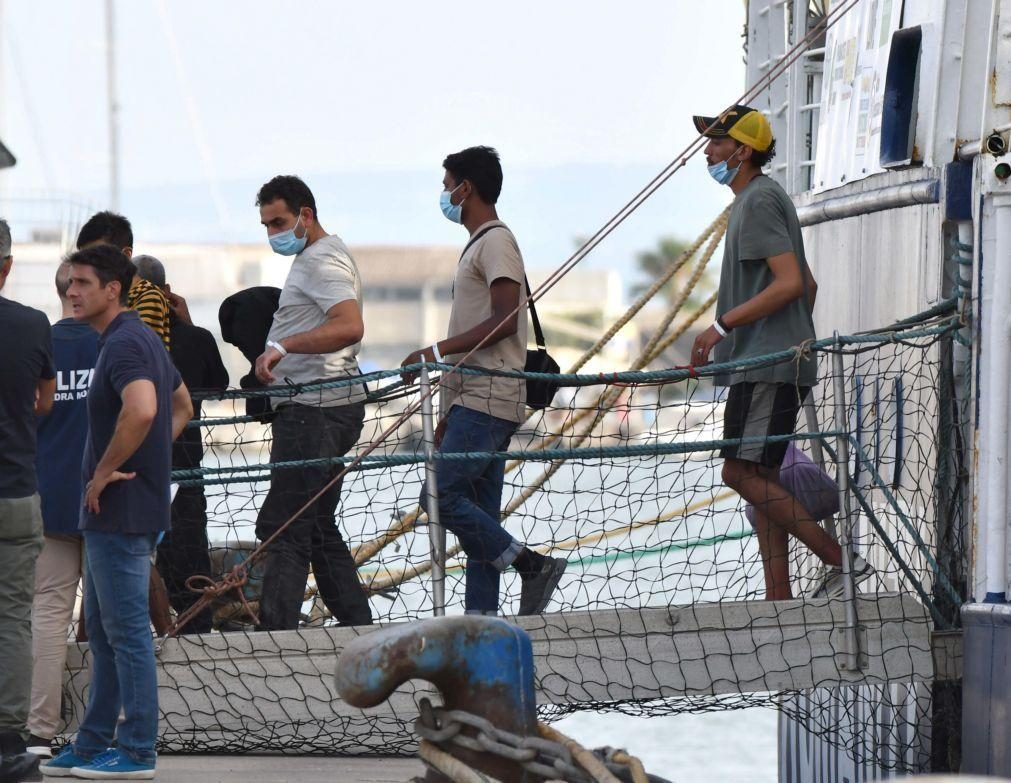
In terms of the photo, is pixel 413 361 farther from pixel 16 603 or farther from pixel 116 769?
pixel 116 769

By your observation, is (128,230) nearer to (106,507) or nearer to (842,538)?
(106,507)

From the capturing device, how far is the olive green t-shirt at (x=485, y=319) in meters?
6.07

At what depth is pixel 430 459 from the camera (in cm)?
576

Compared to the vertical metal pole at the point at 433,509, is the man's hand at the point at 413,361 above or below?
above

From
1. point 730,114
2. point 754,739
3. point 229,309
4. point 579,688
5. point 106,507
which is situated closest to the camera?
point 106,507

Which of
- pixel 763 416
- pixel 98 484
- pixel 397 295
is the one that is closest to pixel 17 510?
pixel 98 484

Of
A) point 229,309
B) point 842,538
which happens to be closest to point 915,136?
point 842,538

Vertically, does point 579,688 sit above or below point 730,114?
below

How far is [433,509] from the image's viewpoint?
5855 millimetres

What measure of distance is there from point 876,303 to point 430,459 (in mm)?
2354

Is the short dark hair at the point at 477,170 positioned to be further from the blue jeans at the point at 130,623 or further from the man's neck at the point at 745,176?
the blue jeans at the point at 130,623

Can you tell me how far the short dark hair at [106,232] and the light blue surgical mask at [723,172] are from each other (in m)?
2.47

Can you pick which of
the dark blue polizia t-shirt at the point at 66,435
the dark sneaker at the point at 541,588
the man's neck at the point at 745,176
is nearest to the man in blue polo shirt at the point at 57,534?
the dark blue polizia t-shirt at the point at 66,435

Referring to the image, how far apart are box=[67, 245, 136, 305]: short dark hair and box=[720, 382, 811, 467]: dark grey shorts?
2140mm
